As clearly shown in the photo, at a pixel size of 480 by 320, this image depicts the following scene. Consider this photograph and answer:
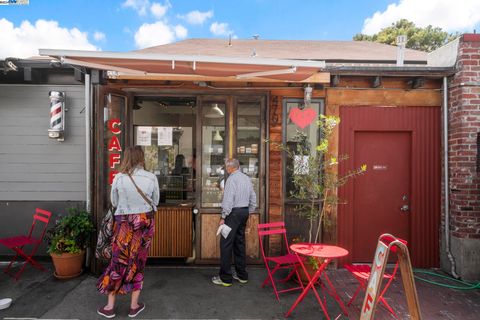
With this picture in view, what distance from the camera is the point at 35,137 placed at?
597 cm

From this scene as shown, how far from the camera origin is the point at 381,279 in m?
2.97

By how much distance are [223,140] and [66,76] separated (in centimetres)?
290

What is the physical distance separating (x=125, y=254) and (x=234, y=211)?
156 centimetres

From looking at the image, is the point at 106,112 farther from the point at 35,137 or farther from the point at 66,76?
the point at 35,137

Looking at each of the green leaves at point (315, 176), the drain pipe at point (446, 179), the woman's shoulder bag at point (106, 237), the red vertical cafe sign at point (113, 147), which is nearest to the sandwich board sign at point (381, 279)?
the green leaves at point (315, 176)

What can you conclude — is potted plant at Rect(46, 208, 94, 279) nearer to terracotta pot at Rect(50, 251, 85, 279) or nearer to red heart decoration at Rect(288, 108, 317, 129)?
terracotta pot at Rect(50, 251, 85, 279)

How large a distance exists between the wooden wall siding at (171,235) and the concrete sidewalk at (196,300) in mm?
486

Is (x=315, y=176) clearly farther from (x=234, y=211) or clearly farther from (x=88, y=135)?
(x=88, y=135)

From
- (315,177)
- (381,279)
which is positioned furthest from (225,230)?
(381,279)

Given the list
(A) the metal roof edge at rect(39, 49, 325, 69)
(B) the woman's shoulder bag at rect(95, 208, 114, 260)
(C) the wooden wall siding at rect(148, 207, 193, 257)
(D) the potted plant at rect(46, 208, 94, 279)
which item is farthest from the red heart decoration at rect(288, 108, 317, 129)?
(D) the potted plant at rect(46, 208, 94, 279)

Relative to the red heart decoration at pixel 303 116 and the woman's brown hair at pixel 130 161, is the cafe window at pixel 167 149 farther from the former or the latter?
the woman's brown hair at pixel 130 161

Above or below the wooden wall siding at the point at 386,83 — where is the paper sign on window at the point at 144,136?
below

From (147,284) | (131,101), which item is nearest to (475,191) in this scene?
(147,284)

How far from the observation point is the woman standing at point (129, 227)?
12.8 feet
